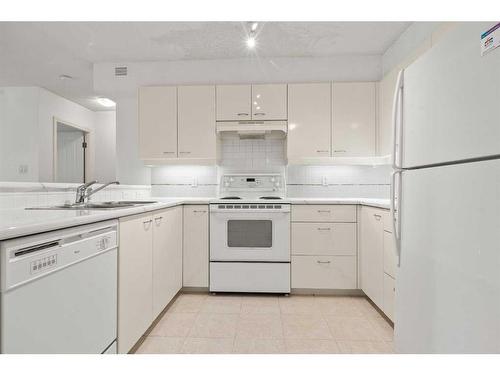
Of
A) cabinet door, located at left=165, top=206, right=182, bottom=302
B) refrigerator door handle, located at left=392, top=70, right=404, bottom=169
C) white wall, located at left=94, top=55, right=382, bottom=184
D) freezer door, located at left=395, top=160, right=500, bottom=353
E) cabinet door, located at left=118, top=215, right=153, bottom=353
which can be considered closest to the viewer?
freezer door, located at left=395, top=160, right=500, bottom=353

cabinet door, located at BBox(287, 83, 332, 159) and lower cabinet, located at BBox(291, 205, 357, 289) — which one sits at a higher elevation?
Result: cabinet door, located at BBox(287, 83, 332, 159)

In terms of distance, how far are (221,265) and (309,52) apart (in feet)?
7.69

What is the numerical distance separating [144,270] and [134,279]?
5.6 inches

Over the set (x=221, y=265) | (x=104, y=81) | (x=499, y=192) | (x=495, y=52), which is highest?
(x=104, y=81)

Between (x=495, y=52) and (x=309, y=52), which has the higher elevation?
(x=309, y=52)

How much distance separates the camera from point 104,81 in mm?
3133

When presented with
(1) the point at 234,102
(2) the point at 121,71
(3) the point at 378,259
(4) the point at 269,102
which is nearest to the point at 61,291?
(3) the point at 378,259

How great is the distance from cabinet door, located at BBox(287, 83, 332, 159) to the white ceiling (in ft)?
1.36

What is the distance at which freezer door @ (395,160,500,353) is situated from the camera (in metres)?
0.80

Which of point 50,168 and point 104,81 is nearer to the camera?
point 50,168

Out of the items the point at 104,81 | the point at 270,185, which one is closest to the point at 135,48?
the point at 104,81

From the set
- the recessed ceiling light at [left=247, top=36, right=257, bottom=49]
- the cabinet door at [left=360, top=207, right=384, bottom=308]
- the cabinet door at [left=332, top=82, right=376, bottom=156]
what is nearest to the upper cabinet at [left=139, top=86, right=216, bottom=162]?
the recessed ceiling light at [left=247, top=36, right=257, bottom=49]

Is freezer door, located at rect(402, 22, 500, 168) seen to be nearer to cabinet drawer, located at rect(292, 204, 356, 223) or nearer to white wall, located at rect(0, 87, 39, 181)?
cabinet drawer, located at rect(292, 204, 356, 223)
